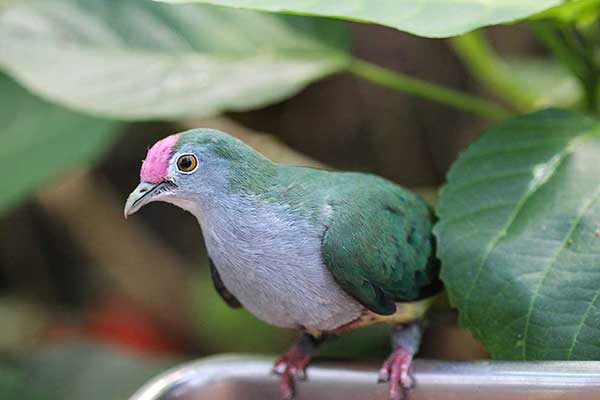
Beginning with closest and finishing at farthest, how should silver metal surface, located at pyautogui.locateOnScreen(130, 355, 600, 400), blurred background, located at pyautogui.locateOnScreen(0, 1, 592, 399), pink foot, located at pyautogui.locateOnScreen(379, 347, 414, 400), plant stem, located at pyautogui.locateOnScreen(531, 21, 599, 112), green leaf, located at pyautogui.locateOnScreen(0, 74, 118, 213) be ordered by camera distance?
silver metal surface, located at pyautogui.locateOnScreen(130, 355, 600, 400), pink foot, located at pyautogui.locateOnScreen(379, 347, 414, 400), plant stem, located at pyautogui.locateOnScreen(531, 21, 599, 112), blurred background, located at pyautogui.locateOnScreen(0, 1, 592, 399), green leaf, located at pyautogui.locateOnScreen(0, 74, 118, 213)

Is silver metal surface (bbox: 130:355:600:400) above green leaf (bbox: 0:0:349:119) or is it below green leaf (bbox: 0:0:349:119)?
below

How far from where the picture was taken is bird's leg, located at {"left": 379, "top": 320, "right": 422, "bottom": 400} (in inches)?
35.6

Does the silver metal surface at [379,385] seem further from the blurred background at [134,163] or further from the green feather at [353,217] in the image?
the blurred background at [134,163]

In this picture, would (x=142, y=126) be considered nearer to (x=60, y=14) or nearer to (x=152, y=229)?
(x=152, y=229)

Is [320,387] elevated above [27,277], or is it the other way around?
[320,387]

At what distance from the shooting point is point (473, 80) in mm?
2482

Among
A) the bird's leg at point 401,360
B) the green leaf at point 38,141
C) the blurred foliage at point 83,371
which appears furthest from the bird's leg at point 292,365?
the blurred foliage at point 83,371

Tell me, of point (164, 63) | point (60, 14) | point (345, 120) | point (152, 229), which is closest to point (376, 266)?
point (164, 63)

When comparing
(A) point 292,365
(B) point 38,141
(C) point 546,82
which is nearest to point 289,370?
(A) point 292,365

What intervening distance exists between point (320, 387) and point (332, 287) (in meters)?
0.15

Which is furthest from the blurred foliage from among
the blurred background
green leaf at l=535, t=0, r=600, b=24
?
green leaf at l=535, t=0, r=600, b=24

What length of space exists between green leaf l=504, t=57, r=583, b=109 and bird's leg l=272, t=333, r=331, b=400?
506mm

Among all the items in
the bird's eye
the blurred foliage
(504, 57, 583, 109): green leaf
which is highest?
(504, 57, 583, 109): green leaf

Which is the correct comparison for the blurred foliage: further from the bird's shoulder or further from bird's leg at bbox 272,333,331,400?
the bird's shoulder
